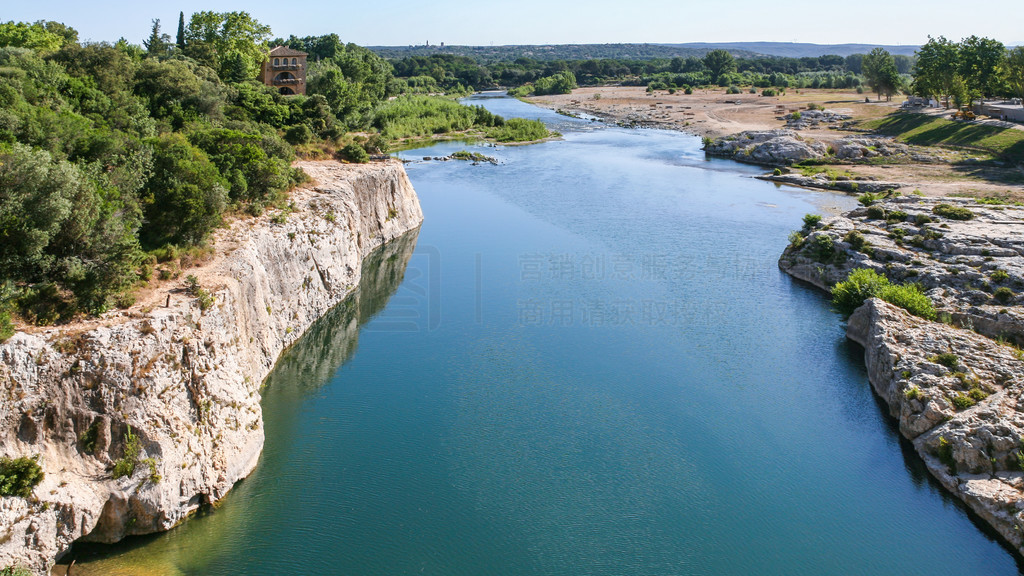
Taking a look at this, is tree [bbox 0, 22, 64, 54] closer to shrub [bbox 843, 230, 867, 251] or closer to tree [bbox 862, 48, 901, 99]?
shrub [bbox 843, 230, 867, 251]

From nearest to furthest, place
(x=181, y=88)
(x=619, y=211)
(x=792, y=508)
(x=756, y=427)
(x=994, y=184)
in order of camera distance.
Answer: (x=792, y=508)
(x=756, y=427)
(x=181, y=88)
(x=619, y=211)
(x=994, y=184)

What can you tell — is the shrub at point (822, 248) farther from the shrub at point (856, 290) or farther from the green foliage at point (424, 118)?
the green foliage at point (424, 118)

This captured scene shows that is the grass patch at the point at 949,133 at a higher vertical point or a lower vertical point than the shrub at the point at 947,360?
higher

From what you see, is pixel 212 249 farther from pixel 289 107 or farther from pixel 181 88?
pixel 289 107

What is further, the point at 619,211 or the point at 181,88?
the point at 619,211

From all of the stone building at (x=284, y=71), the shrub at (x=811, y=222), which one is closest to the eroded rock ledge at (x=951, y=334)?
the shrub at (x=811, y=222)

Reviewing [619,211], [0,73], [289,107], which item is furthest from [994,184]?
[0,73]

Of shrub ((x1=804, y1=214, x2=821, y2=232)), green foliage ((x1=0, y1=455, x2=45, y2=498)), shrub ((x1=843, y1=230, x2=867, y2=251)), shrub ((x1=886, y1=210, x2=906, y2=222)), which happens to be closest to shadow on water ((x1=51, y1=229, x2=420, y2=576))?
green foliage ((x1=0, y1=455, x2=45, y2=498))

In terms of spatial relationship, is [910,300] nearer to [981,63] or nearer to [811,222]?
[811,222]
